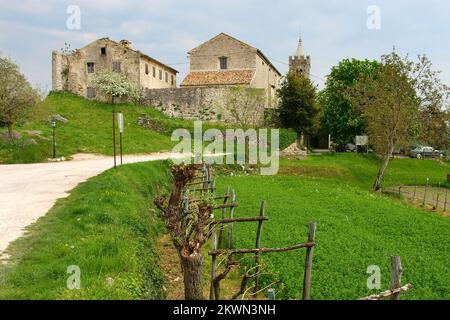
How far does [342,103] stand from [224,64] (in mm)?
16682

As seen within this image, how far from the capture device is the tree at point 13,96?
30594 mm

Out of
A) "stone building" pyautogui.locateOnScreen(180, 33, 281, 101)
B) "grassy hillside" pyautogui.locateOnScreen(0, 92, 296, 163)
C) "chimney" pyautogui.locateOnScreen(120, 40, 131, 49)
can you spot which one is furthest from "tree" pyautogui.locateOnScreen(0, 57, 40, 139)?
"stone building" pyautogui.locateOnScreen(180, 33, 281, 101)

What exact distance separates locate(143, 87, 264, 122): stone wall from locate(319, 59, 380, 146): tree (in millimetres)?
12093

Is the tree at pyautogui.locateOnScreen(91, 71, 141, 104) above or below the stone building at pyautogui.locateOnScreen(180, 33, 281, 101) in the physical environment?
below

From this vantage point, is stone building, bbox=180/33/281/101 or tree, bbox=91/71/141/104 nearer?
tree, bbox=91/71/141/104

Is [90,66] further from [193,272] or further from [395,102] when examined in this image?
[193,272]

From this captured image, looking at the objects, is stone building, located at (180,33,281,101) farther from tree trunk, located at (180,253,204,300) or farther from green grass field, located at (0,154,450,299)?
tree trunk, located at (180,253,204,300)

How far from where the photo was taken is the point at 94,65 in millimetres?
54031

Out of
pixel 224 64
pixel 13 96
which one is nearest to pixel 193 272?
pixel 13 96

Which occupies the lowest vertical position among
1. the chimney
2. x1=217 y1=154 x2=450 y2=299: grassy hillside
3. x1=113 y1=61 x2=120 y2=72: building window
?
x1=217 y1=154 x2=450 y2=299: grassy hillside

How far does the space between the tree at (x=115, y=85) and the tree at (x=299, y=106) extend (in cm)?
1858

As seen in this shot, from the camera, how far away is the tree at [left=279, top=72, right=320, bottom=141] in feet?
165

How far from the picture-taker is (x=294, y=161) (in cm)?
4059
